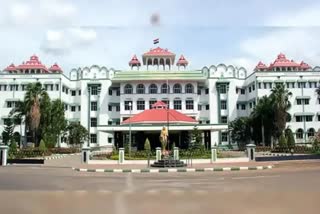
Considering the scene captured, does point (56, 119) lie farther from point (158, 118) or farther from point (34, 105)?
point (158, 118)

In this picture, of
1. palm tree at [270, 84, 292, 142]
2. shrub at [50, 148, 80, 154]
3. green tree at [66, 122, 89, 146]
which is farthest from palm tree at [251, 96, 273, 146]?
shrub at [50, 148, 80, 154]

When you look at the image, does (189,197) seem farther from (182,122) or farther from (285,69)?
(285,69)

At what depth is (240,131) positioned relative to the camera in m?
30.4

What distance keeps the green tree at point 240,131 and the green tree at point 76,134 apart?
13.0m

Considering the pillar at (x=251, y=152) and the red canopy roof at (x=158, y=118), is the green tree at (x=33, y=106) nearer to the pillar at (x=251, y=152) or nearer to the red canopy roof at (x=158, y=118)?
the red canopy roof at (x=158, y=118)

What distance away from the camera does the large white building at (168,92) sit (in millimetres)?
31766

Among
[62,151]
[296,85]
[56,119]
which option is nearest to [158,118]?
[62,151]

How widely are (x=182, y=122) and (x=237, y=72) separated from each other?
1243cm

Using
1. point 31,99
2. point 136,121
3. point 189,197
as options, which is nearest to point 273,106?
point 136,121

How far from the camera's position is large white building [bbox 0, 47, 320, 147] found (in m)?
31.8

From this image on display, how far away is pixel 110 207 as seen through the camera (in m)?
2.61

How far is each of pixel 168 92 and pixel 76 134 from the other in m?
8.99

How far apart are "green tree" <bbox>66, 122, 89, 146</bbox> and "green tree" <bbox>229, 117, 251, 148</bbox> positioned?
13.0 m

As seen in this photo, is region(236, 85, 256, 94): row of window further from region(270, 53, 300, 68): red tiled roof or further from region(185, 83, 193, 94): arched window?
region(185, 83, 193, 94): arched window
